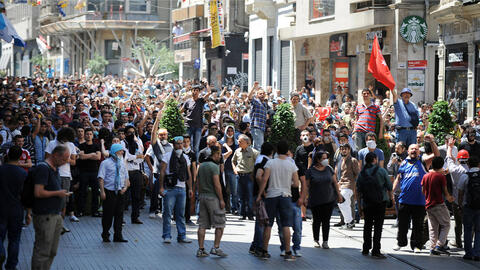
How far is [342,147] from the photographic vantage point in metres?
16.6

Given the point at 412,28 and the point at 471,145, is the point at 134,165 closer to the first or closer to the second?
the point at 471,145

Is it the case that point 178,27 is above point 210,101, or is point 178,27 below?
above

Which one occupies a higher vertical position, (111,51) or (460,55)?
(111,51)

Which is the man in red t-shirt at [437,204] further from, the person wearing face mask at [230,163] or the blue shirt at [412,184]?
the person wearing face mask at [230,163]

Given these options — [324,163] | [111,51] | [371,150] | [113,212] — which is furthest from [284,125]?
[111,51]

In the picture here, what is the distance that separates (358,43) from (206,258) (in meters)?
23.5

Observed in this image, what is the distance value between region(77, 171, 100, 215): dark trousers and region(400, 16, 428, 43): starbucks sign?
1739 cm

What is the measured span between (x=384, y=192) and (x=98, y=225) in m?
5.52

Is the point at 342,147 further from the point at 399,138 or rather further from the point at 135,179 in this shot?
the point at 135,179

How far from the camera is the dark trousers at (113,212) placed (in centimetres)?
1448

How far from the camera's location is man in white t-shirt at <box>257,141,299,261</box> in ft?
42.4

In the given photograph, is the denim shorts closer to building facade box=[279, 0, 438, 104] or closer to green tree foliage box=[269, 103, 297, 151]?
green tree foliage box=[269, 103, 297, 151]

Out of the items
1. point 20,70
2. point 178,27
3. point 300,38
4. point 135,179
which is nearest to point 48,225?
point 135,179

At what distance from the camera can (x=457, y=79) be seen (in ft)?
96.1
